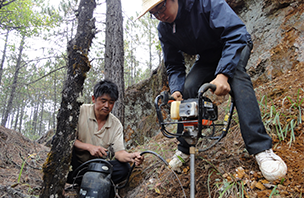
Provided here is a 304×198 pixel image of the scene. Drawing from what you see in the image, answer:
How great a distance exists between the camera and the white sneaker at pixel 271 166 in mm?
1358

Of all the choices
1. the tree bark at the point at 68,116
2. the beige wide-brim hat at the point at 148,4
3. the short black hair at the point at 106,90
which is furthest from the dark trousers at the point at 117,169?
the beige wide-brim hat at the point at 148,4

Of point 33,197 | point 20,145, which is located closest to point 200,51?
point 33,197

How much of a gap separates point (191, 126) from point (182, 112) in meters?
0.14

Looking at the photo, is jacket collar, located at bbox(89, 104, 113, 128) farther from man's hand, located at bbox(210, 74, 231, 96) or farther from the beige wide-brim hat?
man's hand, located at bbox(210, 74, 231, 96)

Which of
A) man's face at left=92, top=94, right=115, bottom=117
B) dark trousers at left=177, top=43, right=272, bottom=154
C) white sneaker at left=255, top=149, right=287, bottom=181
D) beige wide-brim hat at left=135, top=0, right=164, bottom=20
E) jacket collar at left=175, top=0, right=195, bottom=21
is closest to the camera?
white sneaker at left=255, top=149, right=287, bottom=181

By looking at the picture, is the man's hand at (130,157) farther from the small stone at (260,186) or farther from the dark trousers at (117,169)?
the small stone at (260,186)

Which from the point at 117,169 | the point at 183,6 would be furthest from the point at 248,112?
the point at 117,169

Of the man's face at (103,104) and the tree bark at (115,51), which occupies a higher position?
the tree bark at (115,51)

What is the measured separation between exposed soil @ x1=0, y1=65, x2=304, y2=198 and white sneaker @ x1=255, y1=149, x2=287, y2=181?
55 mm

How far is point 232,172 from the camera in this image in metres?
1.65

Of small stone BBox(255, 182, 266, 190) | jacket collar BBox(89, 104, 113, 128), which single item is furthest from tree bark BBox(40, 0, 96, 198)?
small stone BBox(255, 182, 266, 190)

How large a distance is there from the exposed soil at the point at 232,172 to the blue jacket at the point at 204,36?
0.85 meters

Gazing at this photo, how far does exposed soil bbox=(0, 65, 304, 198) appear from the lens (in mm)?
1419

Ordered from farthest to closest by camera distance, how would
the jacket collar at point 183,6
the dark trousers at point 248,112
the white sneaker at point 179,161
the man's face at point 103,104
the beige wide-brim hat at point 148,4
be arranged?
the man's face at point 103,104 < the white sneaker at point 179,161 < the jacket collar at point 183,6 < the beige wide-brim hat at point 148,4 < the dark trousers at point 248,112
